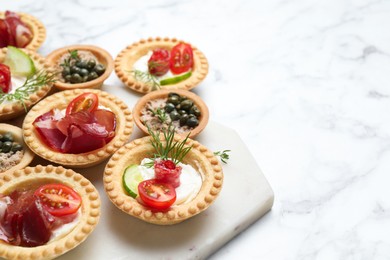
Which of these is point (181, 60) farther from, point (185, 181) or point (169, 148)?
point (185, 181)

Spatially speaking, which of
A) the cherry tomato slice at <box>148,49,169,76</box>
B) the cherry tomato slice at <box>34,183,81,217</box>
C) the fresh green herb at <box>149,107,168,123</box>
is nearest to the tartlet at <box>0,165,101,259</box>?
the cherry tomato slice at <box>34,183,81,217</box>

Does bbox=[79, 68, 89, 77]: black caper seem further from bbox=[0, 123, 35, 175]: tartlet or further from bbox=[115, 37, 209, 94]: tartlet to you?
bbox=[0, 123, 35, 175]: tartlet

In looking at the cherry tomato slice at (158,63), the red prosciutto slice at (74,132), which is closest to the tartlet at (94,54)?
the cherry tomato slice at (158,63)

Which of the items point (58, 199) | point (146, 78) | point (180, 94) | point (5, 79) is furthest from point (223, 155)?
point (5, 79)

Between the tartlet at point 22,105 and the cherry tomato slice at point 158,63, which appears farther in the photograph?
the cherry tomato slice at point 158,63

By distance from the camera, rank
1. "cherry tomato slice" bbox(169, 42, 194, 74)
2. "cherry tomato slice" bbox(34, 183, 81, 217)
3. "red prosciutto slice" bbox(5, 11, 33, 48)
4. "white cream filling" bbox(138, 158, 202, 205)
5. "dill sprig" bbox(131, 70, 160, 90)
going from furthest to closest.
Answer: "red prosciutto slice" bbox(5, 11, 33, 48) → "cherry tomato slice" bbox(169, 42, 194, 74) → "dill sprig" bbox(131, 70, 160, 90) → "white cream filling" bbox(138, 158, 202, 205) → "cherry tomato slice" bbox(34, 183, 81, 217)

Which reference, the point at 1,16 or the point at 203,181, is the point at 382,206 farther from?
the point at 1,16

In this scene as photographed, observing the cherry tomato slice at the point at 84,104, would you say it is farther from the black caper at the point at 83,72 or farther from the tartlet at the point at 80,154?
the black caper at the point at 83,72
